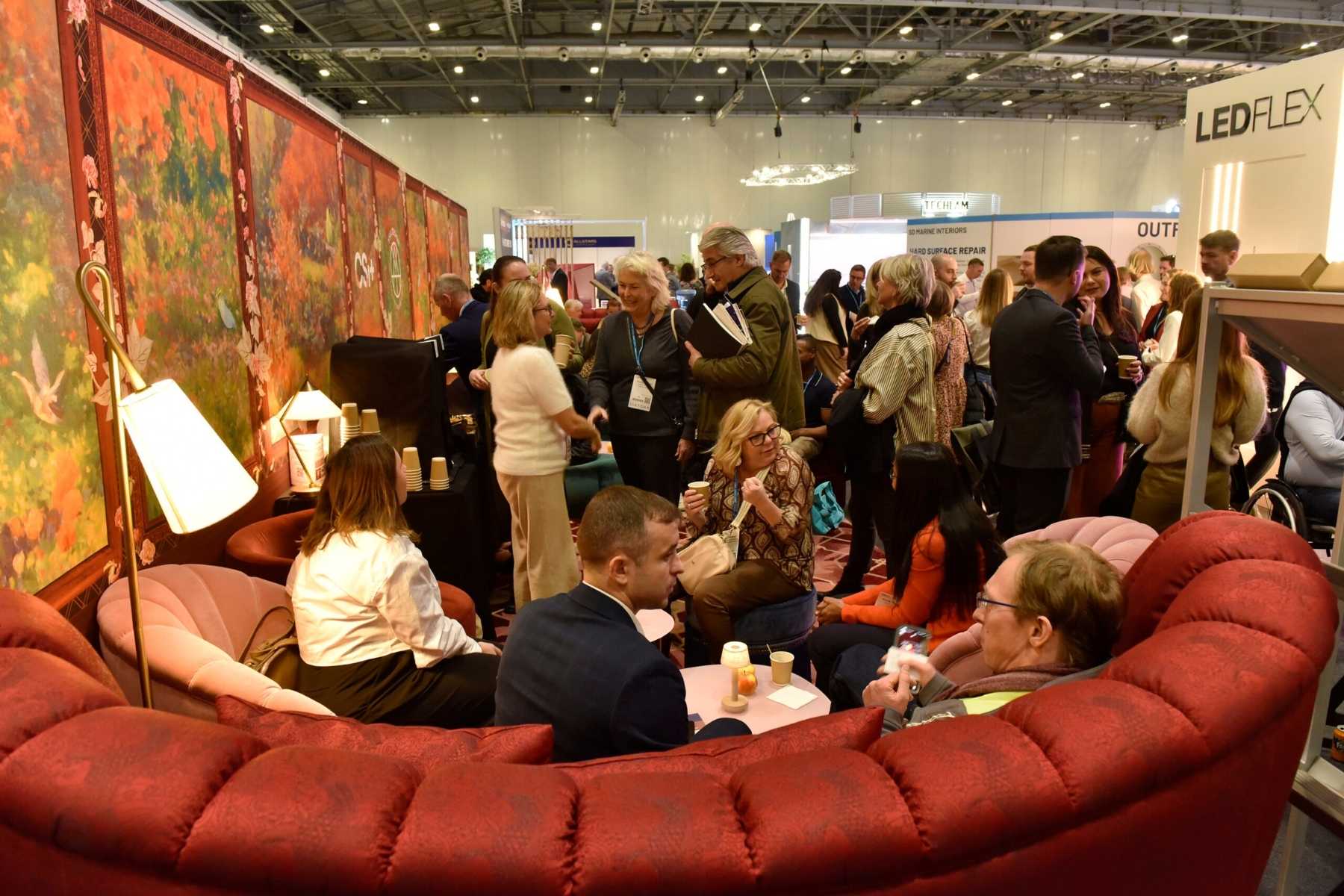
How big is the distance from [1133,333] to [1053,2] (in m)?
6.31

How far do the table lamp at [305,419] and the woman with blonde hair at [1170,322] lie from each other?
12.4 feet

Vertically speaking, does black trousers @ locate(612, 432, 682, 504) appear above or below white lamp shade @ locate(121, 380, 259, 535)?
below

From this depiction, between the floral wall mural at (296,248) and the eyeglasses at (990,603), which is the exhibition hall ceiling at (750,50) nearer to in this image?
the floral wall mural at (296,248)

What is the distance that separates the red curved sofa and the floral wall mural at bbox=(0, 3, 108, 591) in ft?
2.76

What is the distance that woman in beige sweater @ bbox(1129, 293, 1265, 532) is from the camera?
3.18 m

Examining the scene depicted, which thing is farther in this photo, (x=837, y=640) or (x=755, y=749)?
(x=837, y=640)

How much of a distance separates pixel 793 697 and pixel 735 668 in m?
0.18

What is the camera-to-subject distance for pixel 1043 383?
379 centimetres

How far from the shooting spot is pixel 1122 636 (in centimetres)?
189

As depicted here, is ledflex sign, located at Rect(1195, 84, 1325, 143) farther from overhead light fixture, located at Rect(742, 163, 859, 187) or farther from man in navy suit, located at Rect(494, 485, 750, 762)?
overhead light fixture, located at Rect(742, 163, 859, 187)

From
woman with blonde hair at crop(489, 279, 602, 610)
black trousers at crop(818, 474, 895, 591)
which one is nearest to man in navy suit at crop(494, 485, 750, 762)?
woman with blonde hair at crop(489, 279, 602, 610)

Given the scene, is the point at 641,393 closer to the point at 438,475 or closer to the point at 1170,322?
the point at 438,475

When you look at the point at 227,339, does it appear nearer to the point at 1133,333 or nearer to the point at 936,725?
the point at 936,725

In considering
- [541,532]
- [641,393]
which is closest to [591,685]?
[541,532]
